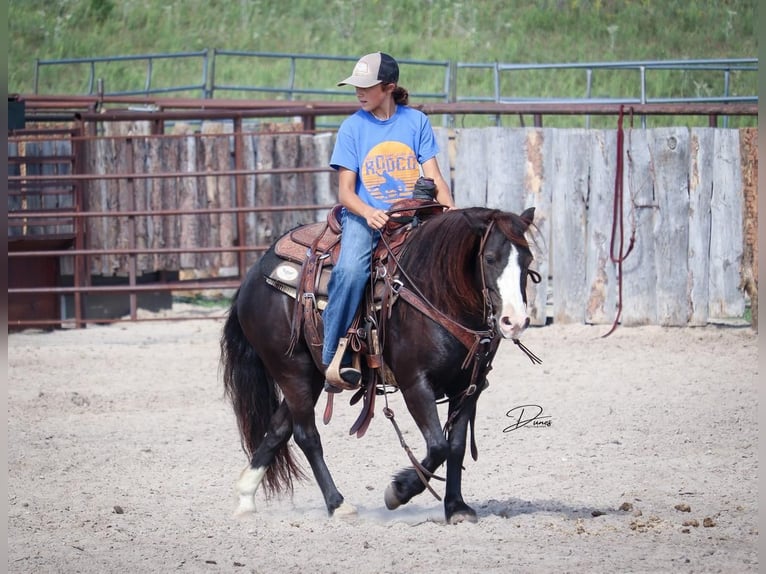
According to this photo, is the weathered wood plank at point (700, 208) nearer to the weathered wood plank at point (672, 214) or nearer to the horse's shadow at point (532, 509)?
the weathered wood plank at point (672, 214)

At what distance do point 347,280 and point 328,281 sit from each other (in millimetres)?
252

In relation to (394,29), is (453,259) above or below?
below

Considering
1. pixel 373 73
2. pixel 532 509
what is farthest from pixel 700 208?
pixel 373 73

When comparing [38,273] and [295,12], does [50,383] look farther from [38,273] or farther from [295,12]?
[295,12]

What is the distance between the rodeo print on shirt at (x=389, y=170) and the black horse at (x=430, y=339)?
0.84 ft

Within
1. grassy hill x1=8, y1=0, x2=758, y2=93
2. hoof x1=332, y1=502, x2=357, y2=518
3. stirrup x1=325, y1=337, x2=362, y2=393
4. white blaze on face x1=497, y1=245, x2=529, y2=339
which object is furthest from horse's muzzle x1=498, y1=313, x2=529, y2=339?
grassy hill x1=8, y1=0, x2=758, y2=93

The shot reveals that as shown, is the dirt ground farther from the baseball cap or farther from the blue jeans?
the baseball cap

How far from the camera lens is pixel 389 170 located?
519 centimetres

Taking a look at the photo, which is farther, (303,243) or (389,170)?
(303,243)

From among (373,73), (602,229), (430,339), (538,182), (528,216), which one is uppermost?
(373,73)

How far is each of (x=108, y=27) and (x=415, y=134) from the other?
1875 cm

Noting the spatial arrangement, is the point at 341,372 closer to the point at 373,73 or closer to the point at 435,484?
the point at 373,73

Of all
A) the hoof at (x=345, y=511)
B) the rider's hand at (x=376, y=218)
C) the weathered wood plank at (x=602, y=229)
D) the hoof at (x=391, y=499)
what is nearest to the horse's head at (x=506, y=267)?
the rider's hand at (x=376, y=218)

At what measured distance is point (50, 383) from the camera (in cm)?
890
